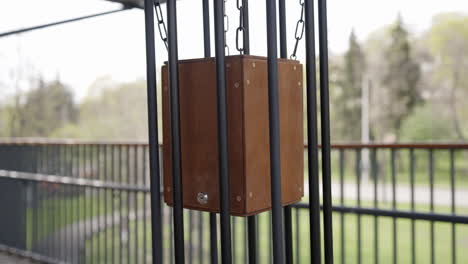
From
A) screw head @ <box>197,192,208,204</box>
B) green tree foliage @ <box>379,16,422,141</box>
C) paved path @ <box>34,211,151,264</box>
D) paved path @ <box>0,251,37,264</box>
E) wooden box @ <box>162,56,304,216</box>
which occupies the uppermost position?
green tree foliage @ <box>379,16,422,141</box>

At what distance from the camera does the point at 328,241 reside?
1423mm

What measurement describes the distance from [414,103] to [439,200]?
846cm

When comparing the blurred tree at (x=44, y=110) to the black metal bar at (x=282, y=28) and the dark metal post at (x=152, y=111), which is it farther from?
the black metal bar at (x=282, y=28)

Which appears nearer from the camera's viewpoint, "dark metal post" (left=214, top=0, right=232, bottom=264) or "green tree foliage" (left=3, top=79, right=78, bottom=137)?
"dark metal post" (left=214, top=0, right=232, bottom=264)

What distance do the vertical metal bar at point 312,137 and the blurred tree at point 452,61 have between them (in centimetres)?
2465

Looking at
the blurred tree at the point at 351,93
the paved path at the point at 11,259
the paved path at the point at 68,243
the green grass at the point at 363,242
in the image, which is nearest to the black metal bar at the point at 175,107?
the green grass at the point at 363,242

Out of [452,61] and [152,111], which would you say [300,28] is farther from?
[452,61]

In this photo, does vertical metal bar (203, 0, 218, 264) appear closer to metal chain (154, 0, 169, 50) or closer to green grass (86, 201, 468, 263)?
metal chain (154, 0, 169, 50)

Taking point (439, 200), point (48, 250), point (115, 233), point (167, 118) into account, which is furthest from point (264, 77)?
point (439, 200)

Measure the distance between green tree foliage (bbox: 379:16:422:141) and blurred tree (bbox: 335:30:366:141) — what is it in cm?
133

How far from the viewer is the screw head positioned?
1328 mm

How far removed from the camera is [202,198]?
1.34 meters

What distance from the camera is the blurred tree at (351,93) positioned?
2612 centimetres

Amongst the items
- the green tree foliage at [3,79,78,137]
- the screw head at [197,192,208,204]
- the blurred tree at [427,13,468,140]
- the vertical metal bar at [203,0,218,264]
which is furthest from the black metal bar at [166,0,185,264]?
the blurred tree at [427,13,468,140]
